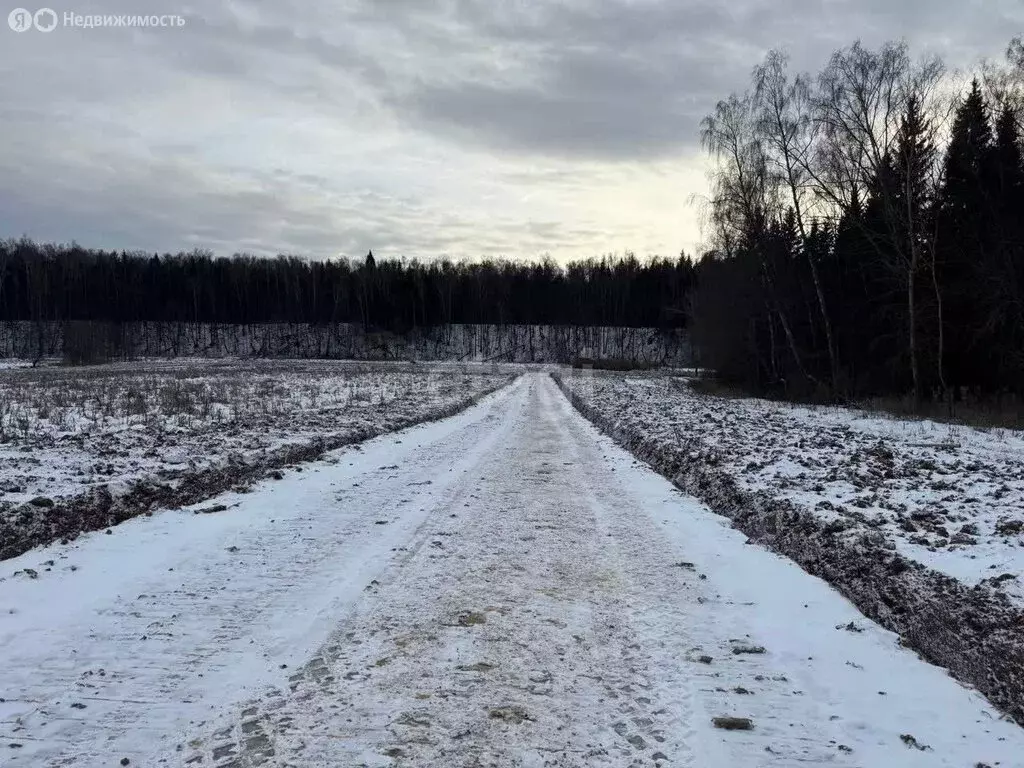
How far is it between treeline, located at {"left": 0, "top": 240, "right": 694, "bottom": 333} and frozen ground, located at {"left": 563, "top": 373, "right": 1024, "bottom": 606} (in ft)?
276

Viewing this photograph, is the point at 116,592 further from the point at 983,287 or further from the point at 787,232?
the point at 787,232

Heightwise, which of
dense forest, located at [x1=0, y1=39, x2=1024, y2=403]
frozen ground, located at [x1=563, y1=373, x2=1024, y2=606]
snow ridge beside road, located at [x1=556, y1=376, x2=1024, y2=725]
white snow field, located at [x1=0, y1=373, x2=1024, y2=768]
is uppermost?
dense forest, located at [x1=0, y1=39, x2=1024, y2=403]

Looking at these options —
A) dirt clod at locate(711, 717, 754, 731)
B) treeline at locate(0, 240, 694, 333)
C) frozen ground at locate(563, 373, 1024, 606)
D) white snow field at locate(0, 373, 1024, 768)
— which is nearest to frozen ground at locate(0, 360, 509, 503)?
white snow field at locate(0, 373, 1024, 768)

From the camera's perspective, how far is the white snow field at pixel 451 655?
11.1 ft

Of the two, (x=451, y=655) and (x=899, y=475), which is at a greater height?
(x=899, y=475)

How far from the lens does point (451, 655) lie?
4.35m

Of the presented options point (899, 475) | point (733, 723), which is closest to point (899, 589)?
point (733, 723)

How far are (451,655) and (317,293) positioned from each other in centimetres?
10903

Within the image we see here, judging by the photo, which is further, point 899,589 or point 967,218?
point 967,218

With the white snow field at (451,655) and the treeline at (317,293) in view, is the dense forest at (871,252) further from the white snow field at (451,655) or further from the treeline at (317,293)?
the treeline at (317,293)

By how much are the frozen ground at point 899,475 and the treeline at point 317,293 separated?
84.0 meters

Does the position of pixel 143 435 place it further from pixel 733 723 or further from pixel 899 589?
pixel 899 589

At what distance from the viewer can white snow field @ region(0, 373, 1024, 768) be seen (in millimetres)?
3396

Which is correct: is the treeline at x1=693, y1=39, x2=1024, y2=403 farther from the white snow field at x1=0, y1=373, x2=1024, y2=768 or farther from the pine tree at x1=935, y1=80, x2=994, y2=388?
the white snow field at x1=0, y1=373, x2=1024, y2=768
